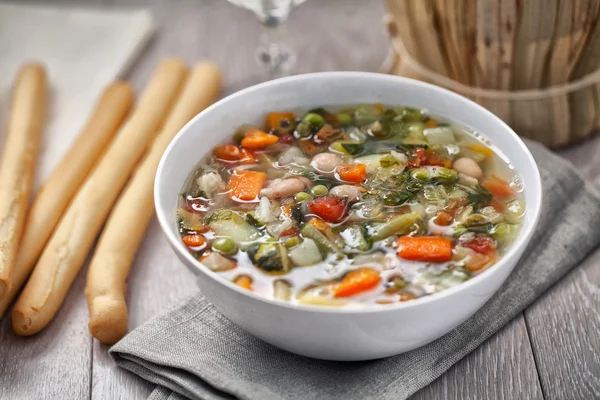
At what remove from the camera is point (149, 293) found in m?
2.41

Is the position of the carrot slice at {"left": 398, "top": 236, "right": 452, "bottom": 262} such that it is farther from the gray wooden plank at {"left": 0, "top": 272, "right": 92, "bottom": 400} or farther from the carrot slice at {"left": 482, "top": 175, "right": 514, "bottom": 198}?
the gray wooden plank at {"left": 0, "top": 272, "right": 92, "bottom": 400}

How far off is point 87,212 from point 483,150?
1.24m

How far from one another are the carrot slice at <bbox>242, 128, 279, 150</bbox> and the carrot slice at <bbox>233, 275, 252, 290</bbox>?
1.92 ft

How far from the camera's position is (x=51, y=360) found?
86.1 inches

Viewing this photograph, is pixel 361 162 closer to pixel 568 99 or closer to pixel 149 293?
pixel 149 293

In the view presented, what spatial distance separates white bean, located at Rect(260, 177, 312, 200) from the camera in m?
2.18

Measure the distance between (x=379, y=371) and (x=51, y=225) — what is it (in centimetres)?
117

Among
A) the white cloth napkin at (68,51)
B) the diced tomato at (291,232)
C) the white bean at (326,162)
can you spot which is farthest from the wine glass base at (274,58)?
the diced tomato at (291,232)

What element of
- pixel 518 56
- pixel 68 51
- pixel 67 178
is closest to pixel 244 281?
pixel 67 178

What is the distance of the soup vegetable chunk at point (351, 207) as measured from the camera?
→ 1.92 meters

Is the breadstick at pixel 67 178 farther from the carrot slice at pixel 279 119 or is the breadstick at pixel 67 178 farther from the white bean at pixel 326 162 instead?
the white bean at pixel 326 162

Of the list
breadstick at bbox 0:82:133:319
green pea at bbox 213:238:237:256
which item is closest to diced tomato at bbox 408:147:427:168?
green pea at bbox 213:238:237:256

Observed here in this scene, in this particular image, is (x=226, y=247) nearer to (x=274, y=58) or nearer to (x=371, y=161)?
(x=371, y=161)

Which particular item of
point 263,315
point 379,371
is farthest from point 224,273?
point 379,371
